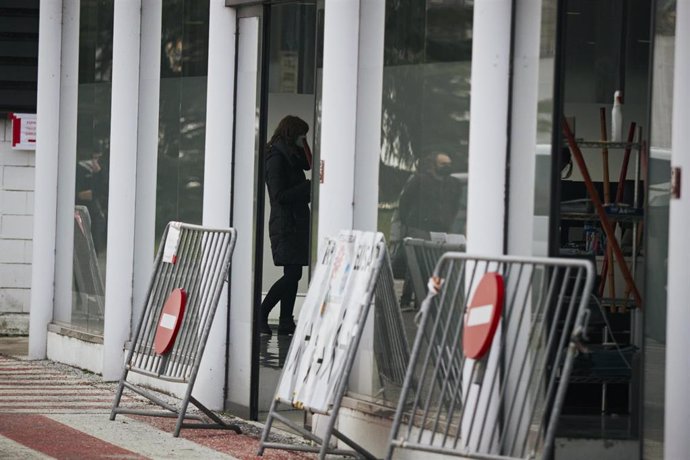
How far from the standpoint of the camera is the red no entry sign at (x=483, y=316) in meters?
5.92

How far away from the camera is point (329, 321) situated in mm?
7328

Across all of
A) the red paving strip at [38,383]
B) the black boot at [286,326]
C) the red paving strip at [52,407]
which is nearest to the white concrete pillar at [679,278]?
the red paving strip at [52,407]

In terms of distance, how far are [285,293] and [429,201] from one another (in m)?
3.98

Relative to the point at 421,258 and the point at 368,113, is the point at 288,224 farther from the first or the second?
the point at 421,258

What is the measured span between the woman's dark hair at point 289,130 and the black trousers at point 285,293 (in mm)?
1039

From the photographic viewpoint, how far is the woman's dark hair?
10883 mm

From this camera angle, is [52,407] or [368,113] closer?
[368,113]

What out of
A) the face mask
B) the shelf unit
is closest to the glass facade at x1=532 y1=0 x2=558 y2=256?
the face mask

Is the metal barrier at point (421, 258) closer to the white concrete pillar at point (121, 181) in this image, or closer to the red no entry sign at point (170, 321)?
the red no entry sign at point (170, 321)

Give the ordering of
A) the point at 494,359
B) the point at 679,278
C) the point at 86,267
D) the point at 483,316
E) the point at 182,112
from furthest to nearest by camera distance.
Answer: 1. the point at 86,267
2. the point at 182,112
3. the point at 494,359
4. the point at 679,278
5. the point at 483,316

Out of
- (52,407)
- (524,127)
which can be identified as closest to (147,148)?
(52,407)

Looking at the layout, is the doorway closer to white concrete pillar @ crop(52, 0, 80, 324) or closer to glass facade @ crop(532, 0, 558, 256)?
glass facade @ crop(532, 0, 558, 256)

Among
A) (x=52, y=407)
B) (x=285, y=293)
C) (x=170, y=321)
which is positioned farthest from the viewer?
(x=285, y=293)

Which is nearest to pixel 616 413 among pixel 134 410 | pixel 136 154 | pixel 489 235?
pixel 489 235
